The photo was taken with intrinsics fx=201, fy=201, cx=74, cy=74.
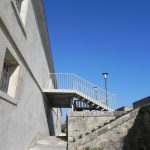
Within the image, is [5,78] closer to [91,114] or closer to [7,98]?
[7,98]

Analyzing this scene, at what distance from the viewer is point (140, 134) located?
8289 millimetres

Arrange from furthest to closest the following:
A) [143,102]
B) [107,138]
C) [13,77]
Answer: [143,102], [107,138], [13,77]

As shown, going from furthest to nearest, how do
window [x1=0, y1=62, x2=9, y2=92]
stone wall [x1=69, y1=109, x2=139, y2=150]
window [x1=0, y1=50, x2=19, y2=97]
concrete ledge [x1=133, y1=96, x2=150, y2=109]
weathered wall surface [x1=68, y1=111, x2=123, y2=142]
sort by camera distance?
concrete ledge [x1=133, y1=96, x2=150, y2=109], weathered wall surface [x1=68, y1=111, x2=123, y2=142], stone wall [x1=69, y1=109, x2=139, y2=150], window [x1=0, y1=50, x2=19, y2=97], window [x1=0, y1=62, x2=9, y2=92]

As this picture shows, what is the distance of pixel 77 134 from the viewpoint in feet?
30.1

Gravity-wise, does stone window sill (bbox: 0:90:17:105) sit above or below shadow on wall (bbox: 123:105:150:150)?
above

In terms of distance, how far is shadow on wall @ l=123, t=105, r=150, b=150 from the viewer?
809 cm

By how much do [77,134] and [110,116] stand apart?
1.97 meters

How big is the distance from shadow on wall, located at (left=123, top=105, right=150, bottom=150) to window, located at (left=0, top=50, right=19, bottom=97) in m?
5.00

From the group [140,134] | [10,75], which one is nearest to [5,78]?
[10,75]

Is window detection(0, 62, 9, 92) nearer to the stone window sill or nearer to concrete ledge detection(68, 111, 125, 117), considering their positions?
the stone window sill

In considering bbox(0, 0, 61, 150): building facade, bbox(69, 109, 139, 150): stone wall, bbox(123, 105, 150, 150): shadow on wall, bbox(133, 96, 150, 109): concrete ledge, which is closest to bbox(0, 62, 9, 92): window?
bbox(0, 0, 61, 150): building facade

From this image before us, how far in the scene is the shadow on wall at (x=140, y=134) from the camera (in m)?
8.09

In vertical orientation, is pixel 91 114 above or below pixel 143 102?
below

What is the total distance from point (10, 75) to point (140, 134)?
18.6ft
